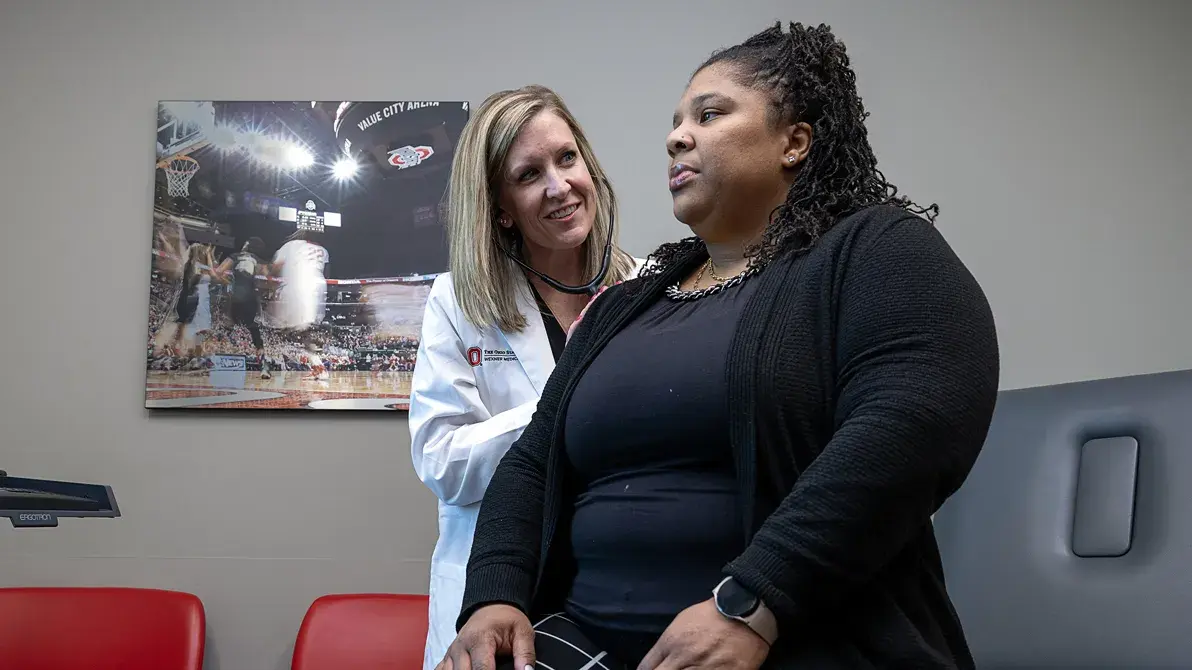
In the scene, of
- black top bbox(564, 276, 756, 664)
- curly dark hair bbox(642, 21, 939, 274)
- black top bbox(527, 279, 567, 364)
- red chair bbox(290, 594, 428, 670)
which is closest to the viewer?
black top bbox(564, 276, 756, 664)

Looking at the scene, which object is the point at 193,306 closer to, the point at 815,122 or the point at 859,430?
the point at 815,122

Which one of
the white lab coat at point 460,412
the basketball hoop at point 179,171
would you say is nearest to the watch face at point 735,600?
the white lab coat at point 460,412

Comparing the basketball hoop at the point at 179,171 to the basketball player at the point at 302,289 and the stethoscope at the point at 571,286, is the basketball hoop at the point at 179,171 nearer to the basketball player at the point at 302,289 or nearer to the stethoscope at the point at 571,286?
the basketball player at the point at 302,289

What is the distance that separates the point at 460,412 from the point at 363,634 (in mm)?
975

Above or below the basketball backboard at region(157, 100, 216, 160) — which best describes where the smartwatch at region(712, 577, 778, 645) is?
below

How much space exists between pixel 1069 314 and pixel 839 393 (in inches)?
73.2

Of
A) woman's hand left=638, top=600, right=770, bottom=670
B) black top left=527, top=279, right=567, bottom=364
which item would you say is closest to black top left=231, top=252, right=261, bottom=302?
black top left=527, top=279, right=567, bottom=364

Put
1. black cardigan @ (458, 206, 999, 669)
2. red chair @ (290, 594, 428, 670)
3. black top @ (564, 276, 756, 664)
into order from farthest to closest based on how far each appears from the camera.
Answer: red chair @ (290, 594, 428, 670) → black top @ (564, 276, 756, 664) → black cardigan @ (458, 206, 999, 669)

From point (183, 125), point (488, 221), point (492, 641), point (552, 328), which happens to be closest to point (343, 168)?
point (183, 125)

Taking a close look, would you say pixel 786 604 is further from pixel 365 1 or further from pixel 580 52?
pixel 365 1

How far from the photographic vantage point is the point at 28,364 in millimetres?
2570

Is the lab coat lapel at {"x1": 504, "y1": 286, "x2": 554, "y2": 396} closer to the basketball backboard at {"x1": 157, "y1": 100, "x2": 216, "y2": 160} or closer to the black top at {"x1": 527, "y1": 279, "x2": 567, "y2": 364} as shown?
the black top at {"x1": 527, "y1": 279, "x2": 567, "y2": 364}

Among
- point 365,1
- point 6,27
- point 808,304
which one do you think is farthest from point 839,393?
point 6,27

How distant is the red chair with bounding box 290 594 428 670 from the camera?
2295 mm
